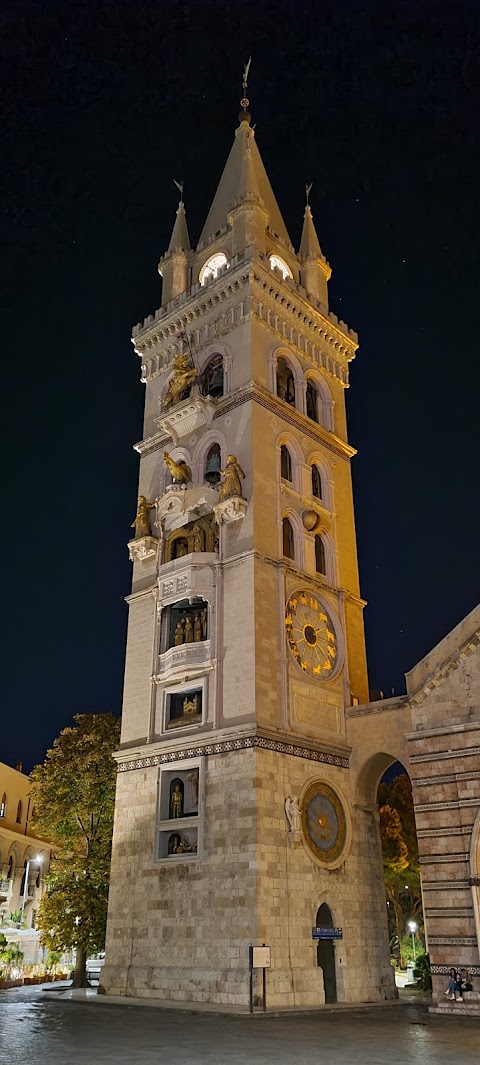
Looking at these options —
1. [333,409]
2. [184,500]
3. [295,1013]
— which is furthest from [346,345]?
[295,1013]

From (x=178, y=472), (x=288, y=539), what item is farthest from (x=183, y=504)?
(x=288, y=539)

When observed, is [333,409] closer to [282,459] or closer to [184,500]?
[282,459]

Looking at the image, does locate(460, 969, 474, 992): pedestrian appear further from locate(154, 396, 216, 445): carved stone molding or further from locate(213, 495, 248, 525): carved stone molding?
locate(154, 396, 216, 445): carved stone molding

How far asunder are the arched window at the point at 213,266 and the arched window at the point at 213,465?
956 centimetres

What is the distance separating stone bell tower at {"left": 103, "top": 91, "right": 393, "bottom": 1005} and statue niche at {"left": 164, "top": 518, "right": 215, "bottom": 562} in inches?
3.7

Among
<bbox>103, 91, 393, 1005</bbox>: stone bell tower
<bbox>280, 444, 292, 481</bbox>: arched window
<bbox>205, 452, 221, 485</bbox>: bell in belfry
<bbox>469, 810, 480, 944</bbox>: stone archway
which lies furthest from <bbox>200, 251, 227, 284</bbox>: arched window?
<bbox>469, 810, 480, 944</bbox>: stone archway

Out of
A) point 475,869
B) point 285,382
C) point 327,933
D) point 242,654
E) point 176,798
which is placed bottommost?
point 327,933

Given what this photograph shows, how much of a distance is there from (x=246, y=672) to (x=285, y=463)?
10.1 meters

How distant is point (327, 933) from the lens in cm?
2809

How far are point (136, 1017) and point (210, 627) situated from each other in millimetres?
12689

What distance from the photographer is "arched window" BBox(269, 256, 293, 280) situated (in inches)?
1603

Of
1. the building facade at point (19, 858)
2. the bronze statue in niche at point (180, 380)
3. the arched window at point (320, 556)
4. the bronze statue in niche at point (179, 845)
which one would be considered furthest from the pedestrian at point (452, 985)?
the building facade at point (19, 858)

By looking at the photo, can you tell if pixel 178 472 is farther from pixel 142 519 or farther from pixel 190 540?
pixel 190 540

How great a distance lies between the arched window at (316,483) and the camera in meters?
37.2
